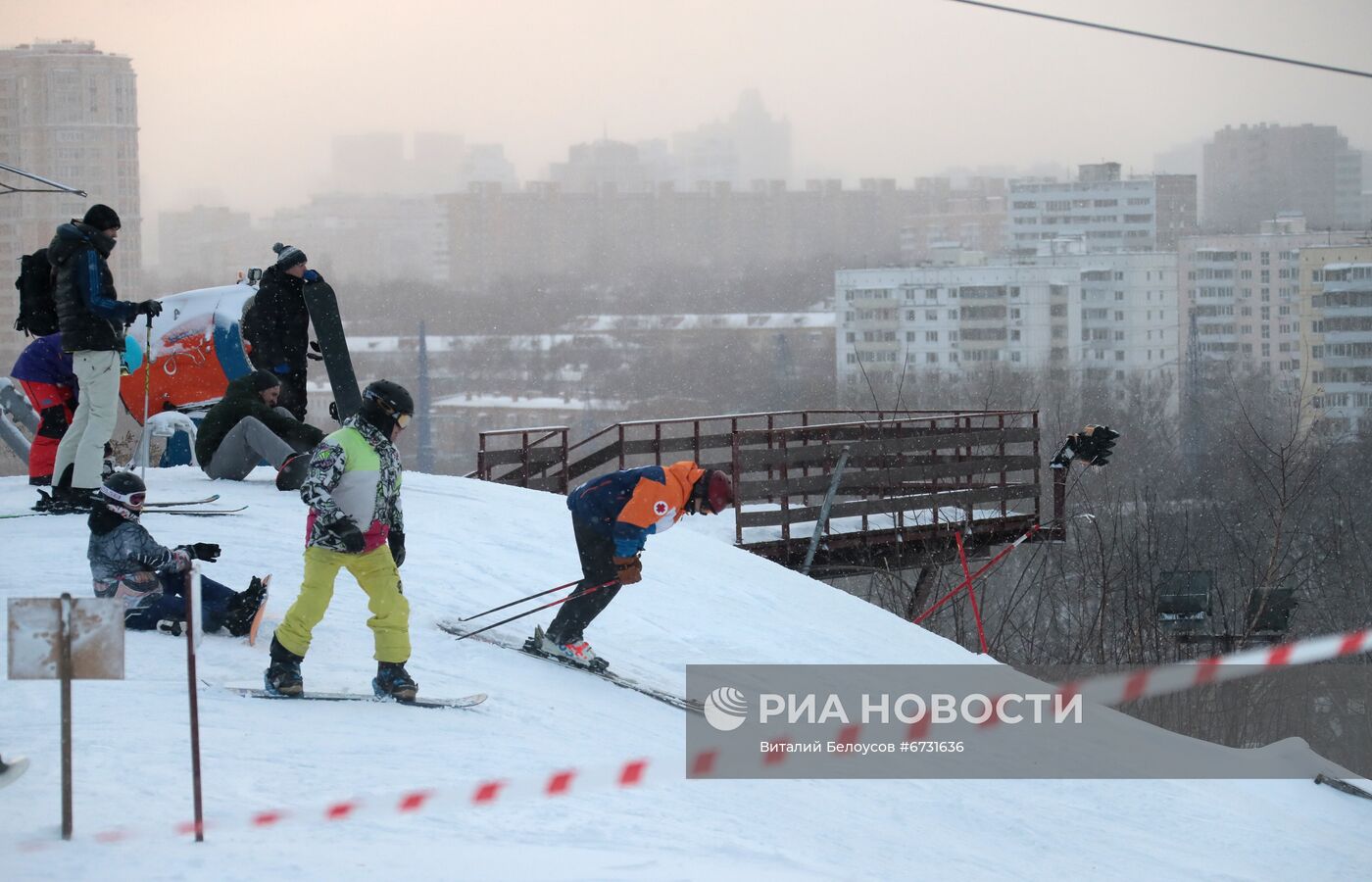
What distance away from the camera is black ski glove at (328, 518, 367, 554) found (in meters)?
6.48

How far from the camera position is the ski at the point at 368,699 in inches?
269

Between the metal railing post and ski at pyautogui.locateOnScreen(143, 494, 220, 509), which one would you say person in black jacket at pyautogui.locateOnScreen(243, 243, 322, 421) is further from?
the metal railing post

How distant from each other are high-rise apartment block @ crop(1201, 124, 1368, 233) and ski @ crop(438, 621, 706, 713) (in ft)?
359

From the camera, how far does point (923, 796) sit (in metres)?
7.71

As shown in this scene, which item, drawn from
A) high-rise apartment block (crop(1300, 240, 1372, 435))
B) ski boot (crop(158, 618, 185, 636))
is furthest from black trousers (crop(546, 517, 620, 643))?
high-rise apartment block (crop(1300, 240, 1372, 435))

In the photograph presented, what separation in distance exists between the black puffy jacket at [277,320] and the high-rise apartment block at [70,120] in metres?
61.6

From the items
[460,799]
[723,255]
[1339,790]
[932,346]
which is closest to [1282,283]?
[932,346]

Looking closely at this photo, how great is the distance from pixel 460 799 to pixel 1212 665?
3.32 meters

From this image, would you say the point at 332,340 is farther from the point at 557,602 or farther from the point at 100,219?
the point at 557,602

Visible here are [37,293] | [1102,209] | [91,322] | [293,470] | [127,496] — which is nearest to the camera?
[127,496]

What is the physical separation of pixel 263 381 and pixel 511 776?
20.1 ft

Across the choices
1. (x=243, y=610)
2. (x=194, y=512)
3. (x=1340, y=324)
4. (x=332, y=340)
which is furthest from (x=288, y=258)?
(x=1340, y=324)

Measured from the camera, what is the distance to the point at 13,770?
5.34 metres

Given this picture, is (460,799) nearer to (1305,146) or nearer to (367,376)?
(367,376)
